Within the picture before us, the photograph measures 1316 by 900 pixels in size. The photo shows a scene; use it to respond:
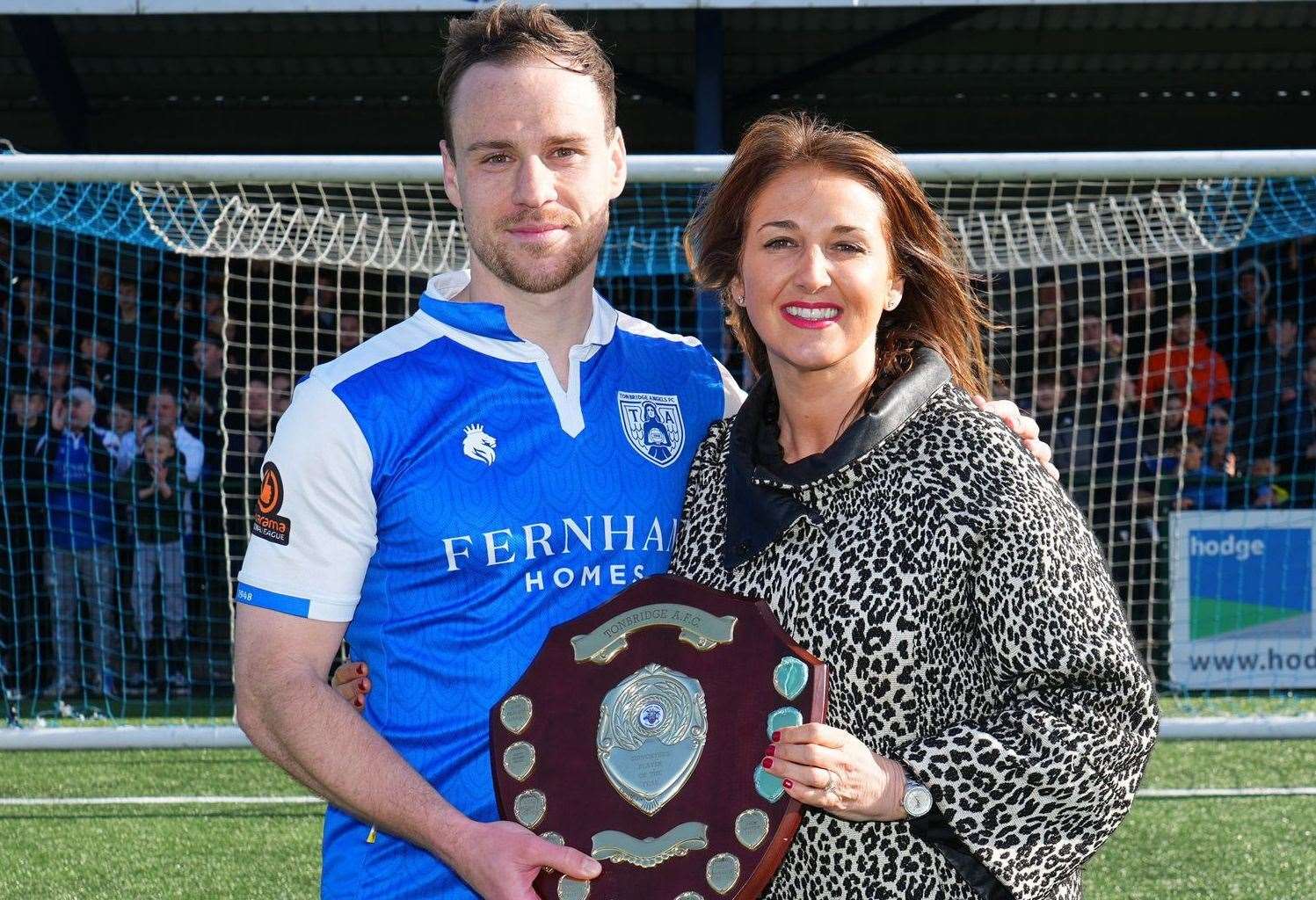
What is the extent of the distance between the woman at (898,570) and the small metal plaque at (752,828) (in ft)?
0.17

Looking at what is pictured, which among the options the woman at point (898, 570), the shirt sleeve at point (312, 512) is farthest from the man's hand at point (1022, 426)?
the shirt sleeve at point (312, 512)

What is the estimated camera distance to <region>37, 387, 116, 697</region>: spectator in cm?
738

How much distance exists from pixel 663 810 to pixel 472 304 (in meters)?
0.78

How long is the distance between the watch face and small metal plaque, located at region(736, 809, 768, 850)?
0.18 m

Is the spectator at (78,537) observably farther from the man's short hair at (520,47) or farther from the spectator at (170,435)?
the man's short hair at (520,47)

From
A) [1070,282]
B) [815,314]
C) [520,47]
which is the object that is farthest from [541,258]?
[1070,282]

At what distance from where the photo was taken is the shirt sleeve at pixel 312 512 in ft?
6.21

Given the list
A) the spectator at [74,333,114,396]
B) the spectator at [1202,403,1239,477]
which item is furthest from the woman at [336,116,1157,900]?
the spectator at [74,333,114,396]

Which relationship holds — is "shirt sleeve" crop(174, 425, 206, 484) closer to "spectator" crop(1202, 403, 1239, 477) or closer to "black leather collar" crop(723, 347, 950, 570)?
"spectator" crop(1202, 403, 1239, 477)

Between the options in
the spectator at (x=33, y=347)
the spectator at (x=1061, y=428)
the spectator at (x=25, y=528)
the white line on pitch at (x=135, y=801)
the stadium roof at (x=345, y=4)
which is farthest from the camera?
the spectator at (x=33, y=347)

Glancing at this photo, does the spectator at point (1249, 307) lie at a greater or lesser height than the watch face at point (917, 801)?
greater

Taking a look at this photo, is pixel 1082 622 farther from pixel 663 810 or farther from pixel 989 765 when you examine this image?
pixel 663 810

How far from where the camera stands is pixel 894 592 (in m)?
1.80

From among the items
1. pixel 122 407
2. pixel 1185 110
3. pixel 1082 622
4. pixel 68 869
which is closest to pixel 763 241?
pixel 1082 622
